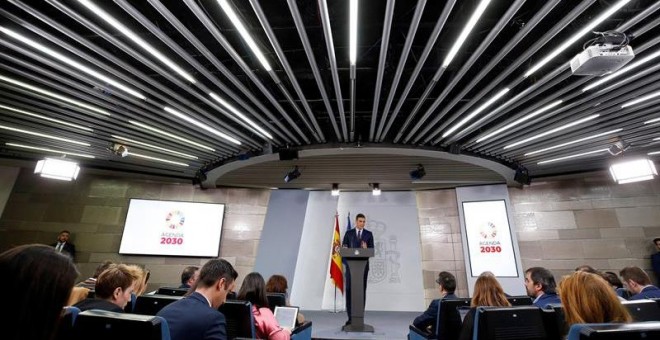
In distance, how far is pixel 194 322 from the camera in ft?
4.92

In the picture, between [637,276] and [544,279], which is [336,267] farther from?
[637,276]

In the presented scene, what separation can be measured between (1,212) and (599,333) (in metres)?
10.4

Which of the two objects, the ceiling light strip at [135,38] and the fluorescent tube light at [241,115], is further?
the fluorescent tube light at [241,115]

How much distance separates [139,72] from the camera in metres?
3.34

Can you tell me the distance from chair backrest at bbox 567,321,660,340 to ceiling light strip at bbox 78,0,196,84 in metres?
3.53

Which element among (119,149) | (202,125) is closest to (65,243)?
(119,149)

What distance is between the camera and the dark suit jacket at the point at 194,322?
1477mm

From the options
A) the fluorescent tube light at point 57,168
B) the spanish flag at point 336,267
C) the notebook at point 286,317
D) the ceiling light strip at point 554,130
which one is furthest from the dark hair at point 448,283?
the fluorescent tube light at point 57,168

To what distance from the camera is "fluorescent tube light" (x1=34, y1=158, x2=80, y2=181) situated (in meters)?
5.82

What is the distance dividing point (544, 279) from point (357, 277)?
2.34 m

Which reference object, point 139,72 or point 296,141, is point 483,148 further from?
point 139,72

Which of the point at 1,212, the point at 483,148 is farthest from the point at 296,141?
the point at 1,212

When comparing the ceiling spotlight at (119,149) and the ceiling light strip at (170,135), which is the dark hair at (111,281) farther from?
the ceiling spotlight at (119,149)

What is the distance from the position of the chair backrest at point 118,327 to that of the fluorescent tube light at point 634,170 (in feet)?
24.3
